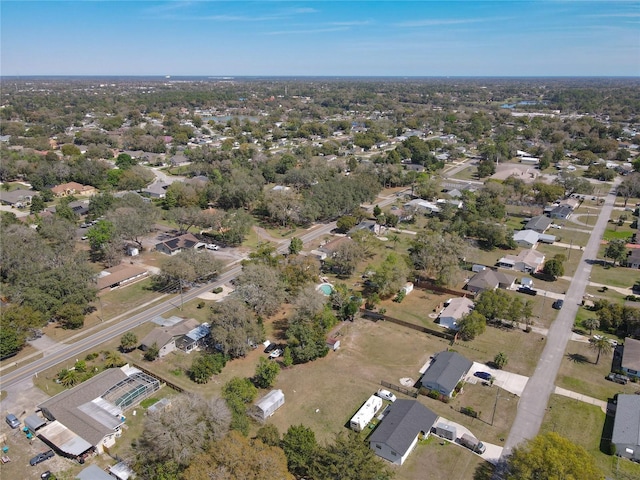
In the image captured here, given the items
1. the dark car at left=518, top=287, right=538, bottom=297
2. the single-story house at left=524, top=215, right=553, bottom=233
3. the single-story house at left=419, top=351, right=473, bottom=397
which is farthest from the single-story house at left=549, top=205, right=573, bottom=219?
the single-story house at left=419, top=351, right=473, bottom=397

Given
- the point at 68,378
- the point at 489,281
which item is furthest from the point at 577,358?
the point at 68,378

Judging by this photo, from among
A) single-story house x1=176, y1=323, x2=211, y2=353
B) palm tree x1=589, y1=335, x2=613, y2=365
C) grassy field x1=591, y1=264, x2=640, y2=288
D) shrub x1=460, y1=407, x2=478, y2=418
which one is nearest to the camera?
shrub x1=460, y1=407, x2=478, y2=418

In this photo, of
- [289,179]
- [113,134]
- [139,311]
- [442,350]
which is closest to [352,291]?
[442,350]

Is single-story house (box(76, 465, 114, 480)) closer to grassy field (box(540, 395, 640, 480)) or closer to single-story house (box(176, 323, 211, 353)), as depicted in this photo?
single-story house (box(176, 323, 211, 353))

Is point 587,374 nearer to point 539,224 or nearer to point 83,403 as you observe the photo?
point 539,224

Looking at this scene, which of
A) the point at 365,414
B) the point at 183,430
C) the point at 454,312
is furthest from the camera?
the point at 454,312

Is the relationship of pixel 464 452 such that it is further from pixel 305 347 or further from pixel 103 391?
pixel 103 391

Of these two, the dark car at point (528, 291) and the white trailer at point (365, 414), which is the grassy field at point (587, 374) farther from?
the white trailer at point (365, 414)
